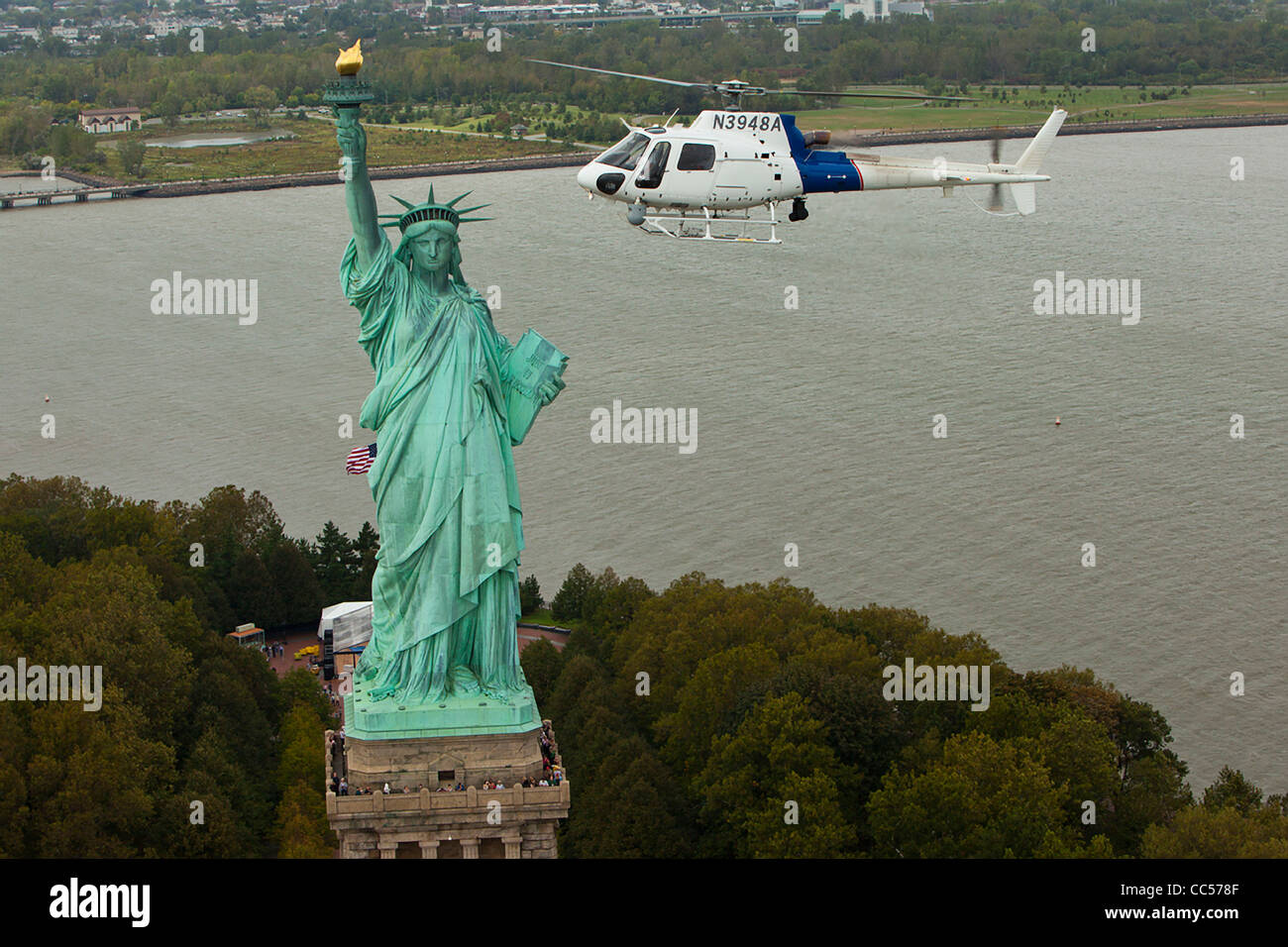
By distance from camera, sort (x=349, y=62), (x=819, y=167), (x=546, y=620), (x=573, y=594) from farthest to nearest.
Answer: (x=546, y=620) → (x=573, y=594) → (x=819, y=167) → (x=349, y=62)

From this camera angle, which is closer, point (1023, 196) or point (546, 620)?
point (1023, 196)

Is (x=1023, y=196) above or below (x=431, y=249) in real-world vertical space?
above

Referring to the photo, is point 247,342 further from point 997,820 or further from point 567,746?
point 997,820

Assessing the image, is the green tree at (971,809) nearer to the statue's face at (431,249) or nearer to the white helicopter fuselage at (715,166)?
the white helicopter fuselage at (715,166)

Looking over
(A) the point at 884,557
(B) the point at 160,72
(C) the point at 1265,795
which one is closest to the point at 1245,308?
(A) the point at 884,557

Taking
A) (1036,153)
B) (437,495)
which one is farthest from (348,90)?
(1036,153)

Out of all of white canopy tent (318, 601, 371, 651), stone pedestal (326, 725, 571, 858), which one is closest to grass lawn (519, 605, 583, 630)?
white canopy tent (318, 601, 371, 651)

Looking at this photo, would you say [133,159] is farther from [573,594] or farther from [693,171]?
[693,171]
